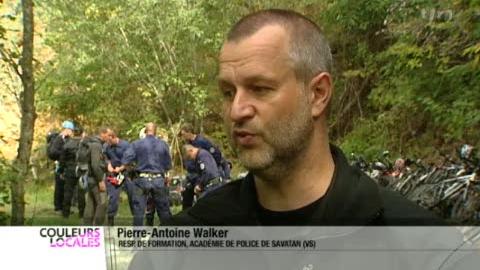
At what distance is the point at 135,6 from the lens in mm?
1353

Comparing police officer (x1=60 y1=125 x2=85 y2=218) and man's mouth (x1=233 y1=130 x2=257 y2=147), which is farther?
police officer (x1=60 y1=125 x2=85 y2=218)

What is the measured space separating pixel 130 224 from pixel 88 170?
165 mm

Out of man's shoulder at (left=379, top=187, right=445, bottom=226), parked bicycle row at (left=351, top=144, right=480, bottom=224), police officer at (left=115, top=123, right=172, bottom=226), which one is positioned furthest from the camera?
police officer at (left=115, top=123, right=172, bottom=226)

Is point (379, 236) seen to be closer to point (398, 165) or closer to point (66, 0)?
point (398, 165)

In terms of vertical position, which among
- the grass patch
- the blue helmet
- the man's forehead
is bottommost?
the grass patch

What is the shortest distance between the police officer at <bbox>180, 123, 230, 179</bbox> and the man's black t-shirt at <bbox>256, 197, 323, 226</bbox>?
36 centimetres

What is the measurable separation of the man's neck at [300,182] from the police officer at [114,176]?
0.56 metres

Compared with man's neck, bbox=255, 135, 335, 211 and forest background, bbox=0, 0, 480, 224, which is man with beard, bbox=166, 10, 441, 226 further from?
forest background, bbox=0, 0, 480, 224

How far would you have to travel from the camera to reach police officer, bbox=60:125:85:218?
1298 mm

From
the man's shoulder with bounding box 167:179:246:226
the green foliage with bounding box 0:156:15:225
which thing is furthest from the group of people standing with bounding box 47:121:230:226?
the man's shoulder with bounding box 167:179:246:226

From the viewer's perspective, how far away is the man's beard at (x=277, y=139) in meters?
0.74

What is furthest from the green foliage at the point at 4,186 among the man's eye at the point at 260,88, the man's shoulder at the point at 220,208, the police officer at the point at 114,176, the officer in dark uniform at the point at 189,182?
the man's eye at the point at 260,88

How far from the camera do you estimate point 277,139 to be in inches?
29.2

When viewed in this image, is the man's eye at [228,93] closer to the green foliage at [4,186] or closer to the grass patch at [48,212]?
the grass patch at [48,212]
